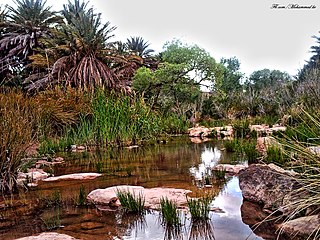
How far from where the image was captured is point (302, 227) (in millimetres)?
2848

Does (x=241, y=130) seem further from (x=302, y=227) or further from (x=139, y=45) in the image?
(x=139, y=45)

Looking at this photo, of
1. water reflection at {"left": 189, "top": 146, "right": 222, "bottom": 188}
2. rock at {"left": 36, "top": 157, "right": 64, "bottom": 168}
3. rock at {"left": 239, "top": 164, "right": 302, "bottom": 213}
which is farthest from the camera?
rock at {"left": 36, "top": 157, "right": 64, "bottom": 168}

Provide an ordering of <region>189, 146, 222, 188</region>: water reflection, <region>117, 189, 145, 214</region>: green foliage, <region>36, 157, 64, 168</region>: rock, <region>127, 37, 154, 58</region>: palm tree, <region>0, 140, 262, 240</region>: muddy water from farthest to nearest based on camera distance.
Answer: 1. <region>127, 37, 154, 58</region>: palm tree
2. <region>36, 157, 64, 168</region>: rock
3. <region>189, 146, 222, 188</region>: water reflection
4. <region>117, 189, 145, 214</region>: green foliage
5. <region>0, 140, 262, 240</region>: muddy water

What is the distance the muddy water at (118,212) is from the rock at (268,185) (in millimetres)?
214

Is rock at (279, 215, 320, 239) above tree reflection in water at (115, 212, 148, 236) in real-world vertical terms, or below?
above

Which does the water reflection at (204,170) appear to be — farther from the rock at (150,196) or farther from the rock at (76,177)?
the rock at (76,177)

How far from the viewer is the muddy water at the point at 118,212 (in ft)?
10.5

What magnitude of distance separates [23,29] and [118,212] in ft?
62.0

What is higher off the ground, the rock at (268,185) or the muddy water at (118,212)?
the rock at (268,185)

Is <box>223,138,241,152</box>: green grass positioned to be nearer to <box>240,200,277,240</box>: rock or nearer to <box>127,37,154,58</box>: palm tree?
<box>240,200,277,240</box>: rock

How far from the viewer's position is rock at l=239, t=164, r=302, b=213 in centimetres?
351

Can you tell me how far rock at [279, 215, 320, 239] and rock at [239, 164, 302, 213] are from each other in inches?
13.3

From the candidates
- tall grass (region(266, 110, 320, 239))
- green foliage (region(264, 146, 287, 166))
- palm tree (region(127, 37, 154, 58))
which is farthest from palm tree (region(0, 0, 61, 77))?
tall grass (region(266, 110, 320, 239))

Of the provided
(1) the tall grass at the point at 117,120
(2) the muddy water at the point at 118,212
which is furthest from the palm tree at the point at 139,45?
(2) the muddy water at the point at 118,212
